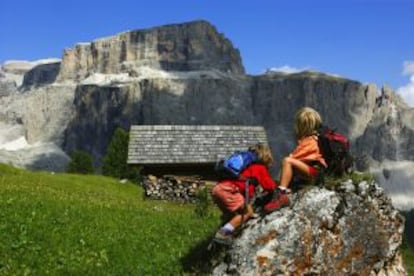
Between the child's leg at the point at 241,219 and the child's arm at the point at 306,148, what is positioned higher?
the child's arm at the point at 306,148

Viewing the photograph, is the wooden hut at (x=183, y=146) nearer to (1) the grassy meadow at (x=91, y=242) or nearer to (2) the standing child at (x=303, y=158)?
(1) the grassy meadow at (x=91, y=242)

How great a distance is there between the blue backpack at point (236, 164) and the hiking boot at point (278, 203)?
76 centimetres

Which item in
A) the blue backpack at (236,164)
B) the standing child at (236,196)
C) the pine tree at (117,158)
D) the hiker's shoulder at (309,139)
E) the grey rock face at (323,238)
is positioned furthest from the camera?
the pine tree at (117,158)

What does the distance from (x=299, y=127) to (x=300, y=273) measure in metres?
2.68

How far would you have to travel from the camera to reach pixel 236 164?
465 inches

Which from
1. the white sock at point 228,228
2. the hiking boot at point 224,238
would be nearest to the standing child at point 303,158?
the white sock at point 228,228

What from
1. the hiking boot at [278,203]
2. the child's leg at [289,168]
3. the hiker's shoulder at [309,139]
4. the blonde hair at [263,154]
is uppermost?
the hiker's shoulder at [309,139]

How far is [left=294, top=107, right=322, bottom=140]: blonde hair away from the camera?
12.2 metres

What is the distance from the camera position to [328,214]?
11.6 meters

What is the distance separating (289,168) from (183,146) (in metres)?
30.3

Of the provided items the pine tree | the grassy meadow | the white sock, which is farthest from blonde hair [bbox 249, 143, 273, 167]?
the pine tree

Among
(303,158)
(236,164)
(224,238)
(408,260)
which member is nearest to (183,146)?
(408,260)

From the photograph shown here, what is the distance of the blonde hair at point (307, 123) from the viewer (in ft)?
40.0

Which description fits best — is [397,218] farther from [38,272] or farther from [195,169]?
[195,169]
